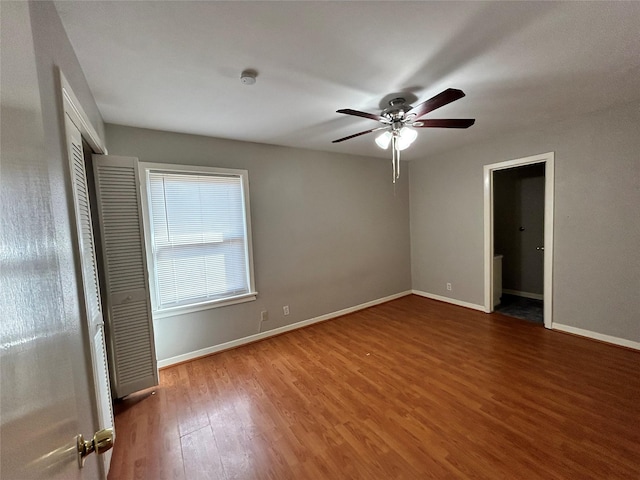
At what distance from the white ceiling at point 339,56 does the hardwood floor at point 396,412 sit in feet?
7.74

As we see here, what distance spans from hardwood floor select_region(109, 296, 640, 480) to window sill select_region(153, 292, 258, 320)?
540 millimetres

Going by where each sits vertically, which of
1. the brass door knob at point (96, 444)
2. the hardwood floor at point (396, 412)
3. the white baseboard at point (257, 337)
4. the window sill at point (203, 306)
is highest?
the brass door knob at point (96, 444)

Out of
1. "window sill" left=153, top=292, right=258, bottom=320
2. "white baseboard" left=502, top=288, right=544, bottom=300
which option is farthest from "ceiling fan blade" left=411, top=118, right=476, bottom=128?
"white baseboard" left=502, top=288, right=544, bottom=300

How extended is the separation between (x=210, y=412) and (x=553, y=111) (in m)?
4.07

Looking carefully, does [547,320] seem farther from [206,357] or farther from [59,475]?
[59,475]

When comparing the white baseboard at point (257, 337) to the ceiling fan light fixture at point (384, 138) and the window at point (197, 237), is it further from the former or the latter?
the ceiling fan light fixture at point (384, 138)

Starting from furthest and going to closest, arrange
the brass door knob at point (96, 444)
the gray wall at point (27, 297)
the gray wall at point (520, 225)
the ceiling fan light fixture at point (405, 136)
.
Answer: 1. the gray wall at point (520, 225)
2. the ceiling fan light fixture at point (405, 136)
3. the brass door knob at point (96, 444)
4. the gray wall at point (27, 297)

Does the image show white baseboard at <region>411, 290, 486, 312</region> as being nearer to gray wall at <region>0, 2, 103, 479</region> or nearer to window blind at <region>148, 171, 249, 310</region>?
window blind at <region>148, 171, 249, 310</region>

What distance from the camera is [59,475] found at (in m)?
0.50

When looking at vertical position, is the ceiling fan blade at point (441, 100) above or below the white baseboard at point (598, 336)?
above

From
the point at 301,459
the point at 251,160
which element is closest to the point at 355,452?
the point at 301,459

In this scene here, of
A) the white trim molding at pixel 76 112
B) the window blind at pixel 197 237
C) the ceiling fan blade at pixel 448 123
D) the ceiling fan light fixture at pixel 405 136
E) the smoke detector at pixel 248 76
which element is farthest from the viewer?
the window blind at pixel 197 237

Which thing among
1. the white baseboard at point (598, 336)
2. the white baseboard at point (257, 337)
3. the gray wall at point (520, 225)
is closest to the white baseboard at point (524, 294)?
the gray wall at point (520, 225)

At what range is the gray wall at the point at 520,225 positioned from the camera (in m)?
4.30
